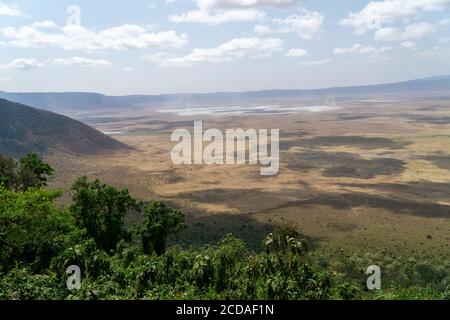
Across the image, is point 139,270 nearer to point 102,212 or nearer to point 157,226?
point 157,226

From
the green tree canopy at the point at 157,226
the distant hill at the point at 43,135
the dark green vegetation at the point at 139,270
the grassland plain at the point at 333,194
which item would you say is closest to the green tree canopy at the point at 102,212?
the green tree canopy at the point at 157,226

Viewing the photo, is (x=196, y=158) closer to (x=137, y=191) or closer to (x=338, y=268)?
(x=137, y=191)

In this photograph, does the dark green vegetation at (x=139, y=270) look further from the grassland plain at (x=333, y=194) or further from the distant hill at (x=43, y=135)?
the distant hill at (x=43, y=135)

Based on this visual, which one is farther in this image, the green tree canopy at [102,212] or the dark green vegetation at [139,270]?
the green tree canopy at [102,212]

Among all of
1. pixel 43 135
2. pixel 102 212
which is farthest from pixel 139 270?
pixel 43 135

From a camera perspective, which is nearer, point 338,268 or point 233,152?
point 338,268

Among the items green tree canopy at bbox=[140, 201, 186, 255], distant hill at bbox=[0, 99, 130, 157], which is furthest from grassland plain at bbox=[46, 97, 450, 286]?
green tree canopy at bbox=[140, 201, 186, 255]

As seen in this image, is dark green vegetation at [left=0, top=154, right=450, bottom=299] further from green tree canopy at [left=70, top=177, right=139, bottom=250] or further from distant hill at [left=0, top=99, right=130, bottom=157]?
distant hill at [left=0, top=99, right=130, bottom=157]

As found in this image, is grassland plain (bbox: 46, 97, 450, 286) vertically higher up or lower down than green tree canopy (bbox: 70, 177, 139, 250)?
lower down

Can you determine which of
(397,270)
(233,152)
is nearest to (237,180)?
(233,152)
